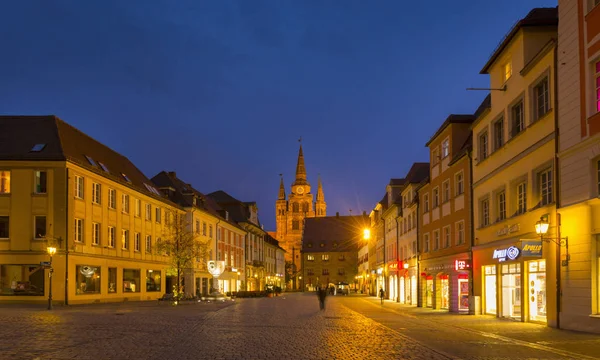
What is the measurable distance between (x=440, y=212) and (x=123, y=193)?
24.4 meters

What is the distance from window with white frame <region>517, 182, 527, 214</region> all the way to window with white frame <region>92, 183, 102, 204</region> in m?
29.5

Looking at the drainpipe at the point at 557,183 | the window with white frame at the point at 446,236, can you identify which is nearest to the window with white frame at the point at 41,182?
the window with white frame at the point at 446,236

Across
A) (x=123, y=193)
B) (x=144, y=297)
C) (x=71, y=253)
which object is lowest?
(x=144, y=297)

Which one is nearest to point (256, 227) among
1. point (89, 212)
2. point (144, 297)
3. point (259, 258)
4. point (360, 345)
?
point (259, 258)

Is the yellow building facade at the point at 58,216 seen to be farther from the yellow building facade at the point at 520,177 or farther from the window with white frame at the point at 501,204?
the window with white frame at the point at 501,204

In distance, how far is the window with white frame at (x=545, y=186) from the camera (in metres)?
24.9

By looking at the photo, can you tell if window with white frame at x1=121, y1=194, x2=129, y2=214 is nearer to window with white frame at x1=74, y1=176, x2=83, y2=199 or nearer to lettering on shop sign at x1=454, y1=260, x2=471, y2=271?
window with white frame at x1=74, y1=176, x2=83, y2=199

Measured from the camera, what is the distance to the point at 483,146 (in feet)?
111

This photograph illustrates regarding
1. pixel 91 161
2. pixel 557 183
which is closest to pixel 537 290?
pixel 557 183

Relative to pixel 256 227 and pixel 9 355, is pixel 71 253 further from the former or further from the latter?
pixel 256 227

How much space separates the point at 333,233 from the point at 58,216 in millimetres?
113538

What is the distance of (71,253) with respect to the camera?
4369cm

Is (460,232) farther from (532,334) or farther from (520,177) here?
(532,334)

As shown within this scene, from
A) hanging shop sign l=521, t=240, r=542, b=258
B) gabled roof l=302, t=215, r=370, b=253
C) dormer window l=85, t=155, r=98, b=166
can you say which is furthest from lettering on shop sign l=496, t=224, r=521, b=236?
gabled roof l=302, t=215, r=370, b=253
